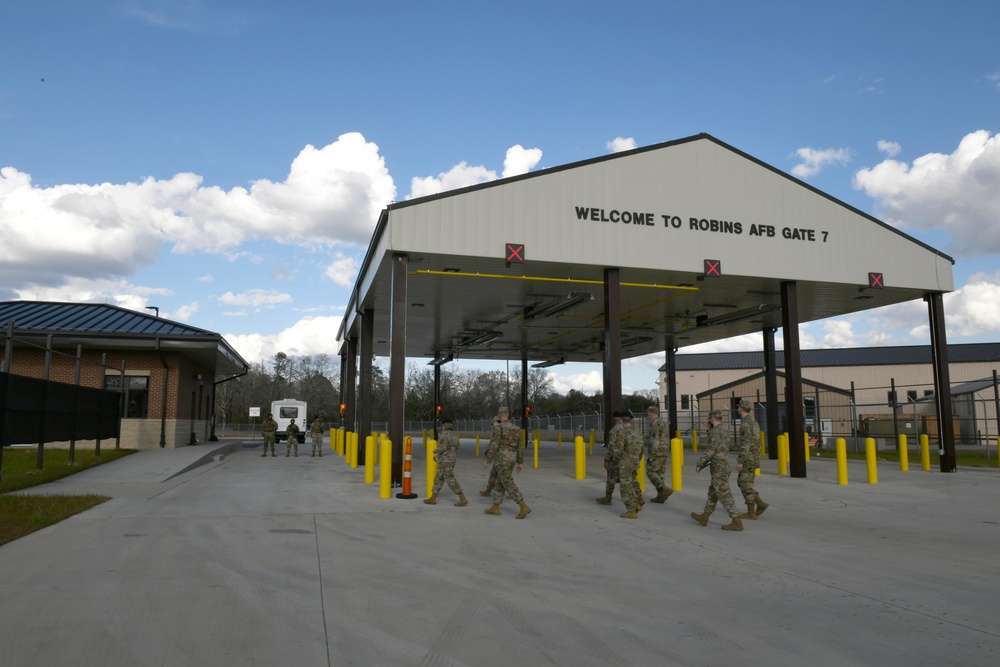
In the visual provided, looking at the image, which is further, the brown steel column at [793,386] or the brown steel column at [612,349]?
the brown steel column at [793,386]

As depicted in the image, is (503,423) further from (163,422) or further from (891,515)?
(163,422)

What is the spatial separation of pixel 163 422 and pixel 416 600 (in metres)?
23.1

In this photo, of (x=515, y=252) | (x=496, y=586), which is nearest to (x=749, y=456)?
(x=496, y=586)

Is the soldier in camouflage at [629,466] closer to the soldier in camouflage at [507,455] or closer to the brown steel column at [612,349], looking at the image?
the soldier in camouflage at [507,455]

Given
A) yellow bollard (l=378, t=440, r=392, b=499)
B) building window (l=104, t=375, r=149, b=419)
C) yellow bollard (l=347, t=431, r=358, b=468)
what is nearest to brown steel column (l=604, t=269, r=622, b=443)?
yellow bollard (l=378, t=440, r=392, b=499)

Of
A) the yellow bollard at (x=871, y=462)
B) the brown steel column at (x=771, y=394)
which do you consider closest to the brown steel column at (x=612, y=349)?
the yellow bollard at (x=871, y=462)

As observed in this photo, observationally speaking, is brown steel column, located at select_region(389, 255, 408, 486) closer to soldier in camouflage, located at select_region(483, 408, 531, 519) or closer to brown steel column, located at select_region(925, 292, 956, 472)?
soldier in camouflage, located at select_region(483, 408, 531, 519)

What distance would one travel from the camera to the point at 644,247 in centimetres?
1762

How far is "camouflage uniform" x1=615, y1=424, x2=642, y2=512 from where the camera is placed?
11344 mm

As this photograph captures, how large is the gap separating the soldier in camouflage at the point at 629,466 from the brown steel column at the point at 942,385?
12891mm

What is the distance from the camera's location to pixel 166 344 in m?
24.6

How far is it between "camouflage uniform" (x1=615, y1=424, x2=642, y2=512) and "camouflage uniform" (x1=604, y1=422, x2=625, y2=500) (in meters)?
0.04

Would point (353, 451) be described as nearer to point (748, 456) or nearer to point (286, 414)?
point (748, 456)

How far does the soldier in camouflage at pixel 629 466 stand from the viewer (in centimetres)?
1133
